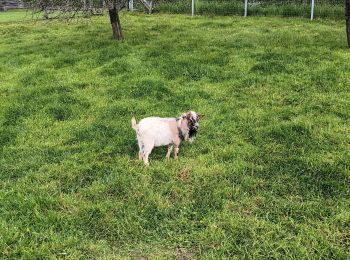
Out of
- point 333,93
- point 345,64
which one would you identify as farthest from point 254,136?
point 345,64

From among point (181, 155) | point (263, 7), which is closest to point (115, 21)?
point (181, 155)

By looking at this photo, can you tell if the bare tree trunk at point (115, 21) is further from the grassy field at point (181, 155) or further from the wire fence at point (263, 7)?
the wire fence at point (263, 7)

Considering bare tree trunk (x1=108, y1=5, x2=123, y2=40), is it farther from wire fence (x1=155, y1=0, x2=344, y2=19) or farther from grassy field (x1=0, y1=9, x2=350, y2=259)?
wire fence (x1=155, y1=0, x2=344, y2=19)

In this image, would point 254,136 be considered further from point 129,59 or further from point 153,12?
point 153,12

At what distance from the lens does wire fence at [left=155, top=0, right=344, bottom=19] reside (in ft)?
62.1

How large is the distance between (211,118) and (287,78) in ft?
9.90

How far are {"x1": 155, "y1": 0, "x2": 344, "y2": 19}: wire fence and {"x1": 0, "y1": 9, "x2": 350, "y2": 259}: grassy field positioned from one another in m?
6.45

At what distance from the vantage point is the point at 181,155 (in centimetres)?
675

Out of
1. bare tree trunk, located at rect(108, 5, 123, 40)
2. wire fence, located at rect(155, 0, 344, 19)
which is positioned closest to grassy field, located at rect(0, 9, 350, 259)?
bare tree trunk, located at rect(108, 5, 123, 40)

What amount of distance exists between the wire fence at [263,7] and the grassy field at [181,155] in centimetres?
645

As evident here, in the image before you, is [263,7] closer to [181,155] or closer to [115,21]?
[115,21]

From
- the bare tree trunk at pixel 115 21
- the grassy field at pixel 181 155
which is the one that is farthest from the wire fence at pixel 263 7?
the bare tree trunk at pixel 115 21

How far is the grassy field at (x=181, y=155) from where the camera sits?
15.9ft

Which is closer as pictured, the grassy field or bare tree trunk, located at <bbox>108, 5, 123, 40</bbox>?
the grassy field
